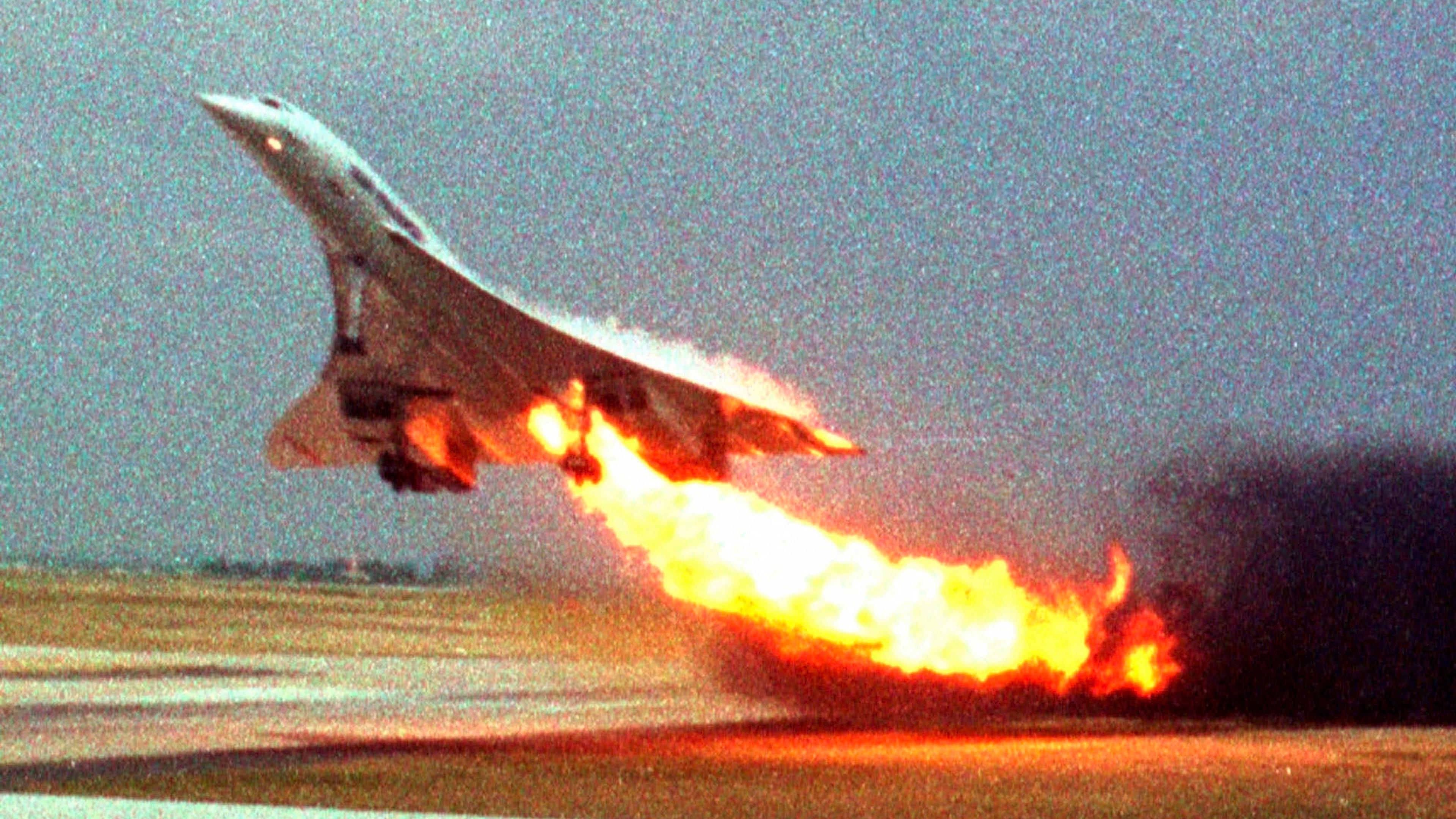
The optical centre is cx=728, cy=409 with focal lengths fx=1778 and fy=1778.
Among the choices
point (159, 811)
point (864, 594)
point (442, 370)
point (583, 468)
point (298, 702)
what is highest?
point (442, 370)

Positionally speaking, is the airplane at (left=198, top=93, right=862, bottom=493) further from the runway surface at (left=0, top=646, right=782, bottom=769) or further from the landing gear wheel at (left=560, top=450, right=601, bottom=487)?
the runway surface at (left=0, top=646, right=782, bottom=769)

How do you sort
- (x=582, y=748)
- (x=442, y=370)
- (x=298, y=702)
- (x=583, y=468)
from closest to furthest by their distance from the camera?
(x=582, y=748) → (x=583, y=468) → (x=442, y=370) → (x=298, y=702)

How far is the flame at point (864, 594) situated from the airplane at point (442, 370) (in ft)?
3.00

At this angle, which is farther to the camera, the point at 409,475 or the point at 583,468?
the point at 409,475

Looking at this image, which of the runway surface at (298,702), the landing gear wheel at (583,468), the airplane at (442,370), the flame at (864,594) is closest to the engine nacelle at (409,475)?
the airplane at (442,370)

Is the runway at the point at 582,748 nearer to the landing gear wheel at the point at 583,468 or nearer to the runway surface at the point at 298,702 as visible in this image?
the runway surface at the point at 298,702

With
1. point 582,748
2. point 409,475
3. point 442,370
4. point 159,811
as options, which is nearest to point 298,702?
point 409,475

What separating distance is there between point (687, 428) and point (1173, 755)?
9.91 meters

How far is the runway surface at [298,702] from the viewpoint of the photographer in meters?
22.5

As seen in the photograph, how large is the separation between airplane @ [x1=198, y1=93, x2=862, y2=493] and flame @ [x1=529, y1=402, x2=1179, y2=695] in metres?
0.91

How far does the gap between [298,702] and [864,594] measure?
9.76 m

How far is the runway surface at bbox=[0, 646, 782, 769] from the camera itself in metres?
22.5

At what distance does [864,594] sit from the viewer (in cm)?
2964

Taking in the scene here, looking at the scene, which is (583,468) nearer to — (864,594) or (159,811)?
(864,594)
